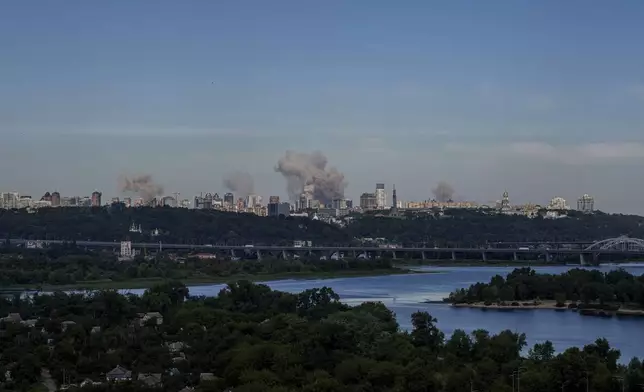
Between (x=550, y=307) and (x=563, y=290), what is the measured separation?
136 centimetres

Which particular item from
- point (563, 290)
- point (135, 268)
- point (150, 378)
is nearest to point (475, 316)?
point (563, 290)

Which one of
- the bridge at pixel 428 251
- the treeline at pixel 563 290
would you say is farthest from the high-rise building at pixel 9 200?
the treeline at pixel 563 290

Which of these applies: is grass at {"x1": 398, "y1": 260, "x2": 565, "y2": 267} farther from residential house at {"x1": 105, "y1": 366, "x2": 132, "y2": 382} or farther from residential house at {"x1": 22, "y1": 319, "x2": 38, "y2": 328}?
residential house at {"x1": 105, "y1": 366, "x2": 132, "y2": 382}

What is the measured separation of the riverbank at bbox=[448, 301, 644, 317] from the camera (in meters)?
19.2

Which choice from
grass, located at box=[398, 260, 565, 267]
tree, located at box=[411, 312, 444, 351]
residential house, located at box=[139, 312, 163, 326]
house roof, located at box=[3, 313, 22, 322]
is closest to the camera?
tree, located at box=[411, 312, 444, 351]

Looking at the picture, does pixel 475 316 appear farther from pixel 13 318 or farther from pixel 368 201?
pixel 368 201

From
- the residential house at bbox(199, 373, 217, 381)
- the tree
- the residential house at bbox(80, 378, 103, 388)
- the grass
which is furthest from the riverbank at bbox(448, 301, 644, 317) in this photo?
the grass

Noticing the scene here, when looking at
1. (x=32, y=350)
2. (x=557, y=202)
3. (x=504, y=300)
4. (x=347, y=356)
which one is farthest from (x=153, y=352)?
(x=557, y=202)

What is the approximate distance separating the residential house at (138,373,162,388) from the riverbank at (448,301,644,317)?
34.1 feet

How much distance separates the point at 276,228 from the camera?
1908 inches

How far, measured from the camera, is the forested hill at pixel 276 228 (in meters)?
44.9

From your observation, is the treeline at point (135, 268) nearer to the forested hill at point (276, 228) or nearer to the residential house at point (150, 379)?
the forested hill at point (276, 228)

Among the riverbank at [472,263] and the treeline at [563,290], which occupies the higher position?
the riverbank at [472,263]

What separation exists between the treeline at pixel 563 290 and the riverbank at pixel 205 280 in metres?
6.49
